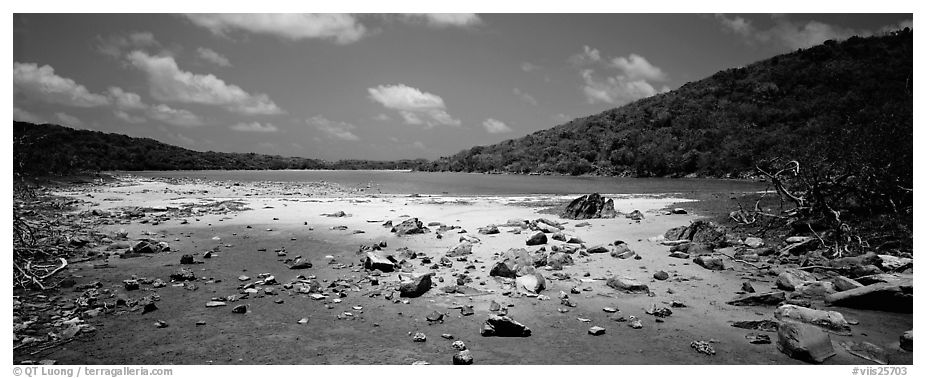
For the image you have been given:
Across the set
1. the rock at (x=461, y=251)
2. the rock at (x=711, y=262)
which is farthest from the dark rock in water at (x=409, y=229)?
the rock at (x=711, y=262)

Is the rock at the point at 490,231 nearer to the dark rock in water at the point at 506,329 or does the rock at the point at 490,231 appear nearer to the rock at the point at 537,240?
the rock at the point at 537,240

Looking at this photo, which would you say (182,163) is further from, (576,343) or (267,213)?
(576,343)

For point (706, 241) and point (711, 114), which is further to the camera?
point (711, 114)

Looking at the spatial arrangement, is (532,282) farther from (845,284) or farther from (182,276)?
(182,276)

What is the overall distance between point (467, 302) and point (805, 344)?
163 inches

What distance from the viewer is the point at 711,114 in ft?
314

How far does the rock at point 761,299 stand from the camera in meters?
6.43

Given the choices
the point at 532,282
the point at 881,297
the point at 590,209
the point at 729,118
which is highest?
the point at 729,118

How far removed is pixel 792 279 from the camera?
724 cm

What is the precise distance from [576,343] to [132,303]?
644 centimetres

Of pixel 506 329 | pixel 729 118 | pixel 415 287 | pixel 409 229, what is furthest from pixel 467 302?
pixel 729 118

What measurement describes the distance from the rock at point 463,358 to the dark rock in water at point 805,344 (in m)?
3.39

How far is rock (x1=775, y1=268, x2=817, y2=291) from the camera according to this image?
7.11 meters
